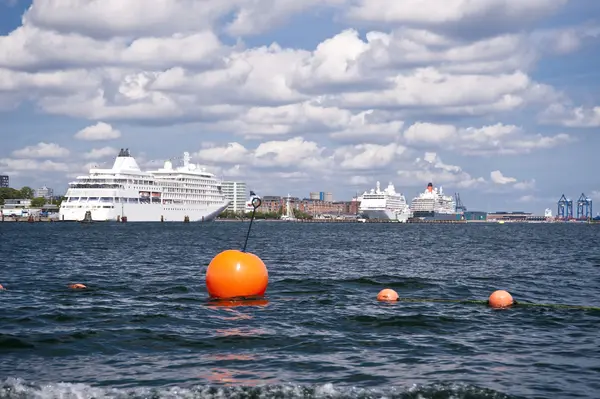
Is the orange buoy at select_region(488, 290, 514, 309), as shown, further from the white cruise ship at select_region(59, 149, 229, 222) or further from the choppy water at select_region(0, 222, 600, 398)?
the white cruise ship at select_region(59, 149, 229, 222)

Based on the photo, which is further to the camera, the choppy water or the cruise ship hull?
the cruise ship hull

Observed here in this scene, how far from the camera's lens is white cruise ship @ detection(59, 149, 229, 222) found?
144 metres

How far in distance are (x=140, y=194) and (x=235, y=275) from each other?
13405 cm

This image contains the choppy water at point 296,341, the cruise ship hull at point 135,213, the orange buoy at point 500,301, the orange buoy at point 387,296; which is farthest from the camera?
the cruise ship hull at point 135,213

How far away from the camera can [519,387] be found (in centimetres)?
1158

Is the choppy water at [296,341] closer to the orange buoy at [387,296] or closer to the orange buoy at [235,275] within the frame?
the orange buoy at [387,296]

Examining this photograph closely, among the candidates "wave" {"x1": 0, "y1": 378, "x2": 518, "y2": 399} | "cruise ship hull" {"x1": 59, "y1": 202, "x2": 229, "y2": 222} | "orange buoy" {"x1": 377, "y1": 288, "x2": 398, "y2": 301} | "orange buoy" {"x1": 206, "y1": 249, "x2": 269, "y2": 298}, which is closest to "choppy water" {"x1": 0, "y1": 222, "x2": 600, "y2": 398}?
"wave" {"x1": 0, "y1": 378, "x2": 518, "y2": 399}

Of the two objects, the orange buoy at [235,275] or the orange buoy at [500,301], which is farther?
the orange buoy at [500,301]

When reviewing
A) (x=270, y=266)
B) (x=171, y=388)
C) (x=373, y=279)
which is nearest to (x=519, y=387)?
(x=171, y=388)

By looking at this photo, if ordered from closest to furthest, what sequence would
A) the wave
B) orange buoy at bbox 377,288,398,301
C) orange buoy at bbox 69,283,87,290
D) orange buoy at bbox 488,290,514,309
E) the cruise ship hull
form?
the wave
orange buoy at bbox 488,290,514,309
orange buoy at bbox 377,288,398,301
orange buoy at bbox 69,283,87,290
the cruise ship hull

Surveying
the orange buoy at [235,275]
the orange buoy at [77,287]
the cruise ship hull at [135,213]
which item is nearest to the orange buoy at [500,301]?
the orange buoy at [235,275]

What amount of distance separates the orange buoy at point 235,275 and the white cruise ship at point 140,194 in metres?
127

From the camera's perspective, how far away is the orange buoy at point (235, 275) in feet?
63.9

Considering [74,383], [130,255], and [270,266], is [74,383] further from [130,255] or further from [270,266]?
[130,255]
